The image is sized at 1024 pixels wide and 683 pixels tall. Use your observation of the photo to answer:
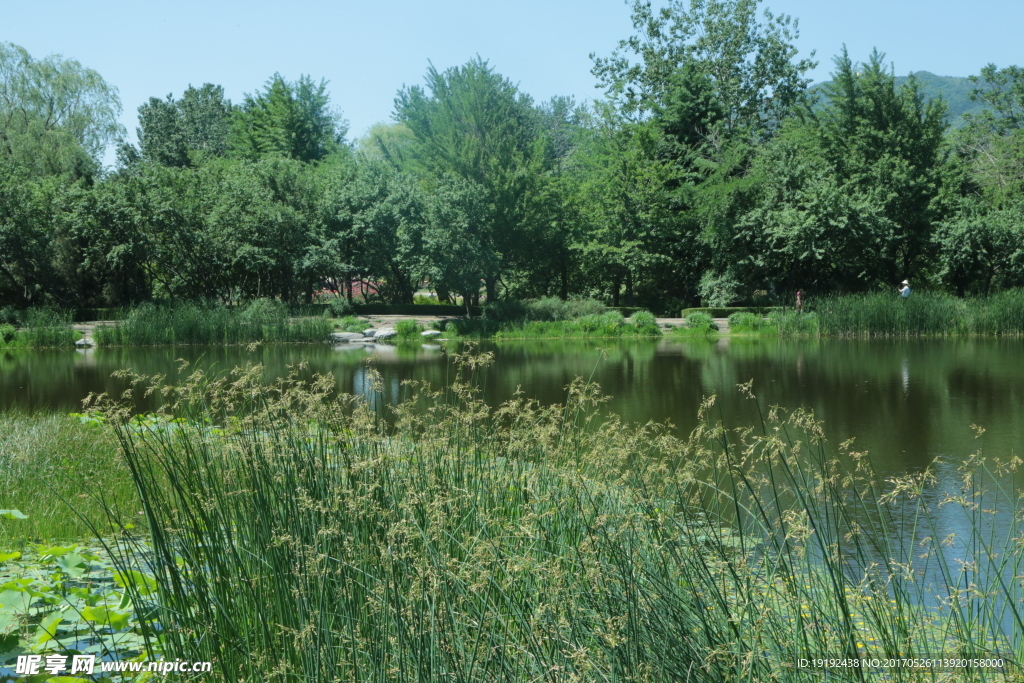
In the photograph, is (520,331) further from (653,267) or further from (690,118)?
(690,118)

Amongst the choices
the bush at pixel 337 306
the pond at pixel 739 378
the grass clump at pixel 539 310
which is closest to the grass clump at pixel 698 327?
the pond at pixel 739 378

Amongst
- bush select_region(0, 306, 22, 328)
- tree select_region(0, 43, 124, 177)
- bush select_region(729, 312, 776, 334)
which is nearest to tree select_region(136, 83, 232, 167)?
tree select_region(0, 43, 124, 177)

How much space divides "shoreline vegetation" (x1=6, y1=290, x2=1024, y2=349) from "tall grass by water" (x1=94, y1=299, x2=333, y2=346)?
0.07 feet

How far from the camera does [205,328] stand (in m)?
19.6

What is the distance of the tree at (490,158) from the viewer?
24.6 metres

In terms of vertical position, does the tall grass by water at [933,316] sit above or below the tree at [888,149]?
below

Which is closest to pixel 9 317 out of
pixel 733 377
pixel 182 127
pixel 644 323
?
pixel 644 323

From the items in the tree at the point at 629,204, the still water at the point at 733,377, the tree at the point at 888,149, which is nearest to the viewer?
the still water at the point at 733,377

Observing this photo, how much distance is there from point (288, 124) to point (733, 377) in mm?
27201

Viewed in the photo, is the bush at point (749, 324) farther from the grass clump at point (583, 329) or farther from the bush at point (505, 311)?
the bush at point (505, 311)

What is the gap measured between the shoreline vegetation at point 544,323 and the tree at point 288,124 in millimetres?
14187

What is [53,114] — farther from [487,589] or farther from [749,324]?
[487,589]

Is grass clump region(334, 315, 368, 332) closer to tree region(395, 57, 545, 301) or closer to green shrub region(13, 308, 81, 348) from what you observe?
tree region(395, 57, 545, 301)

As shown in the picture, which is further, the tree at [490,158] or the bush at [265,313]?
the tree at [490,158]
